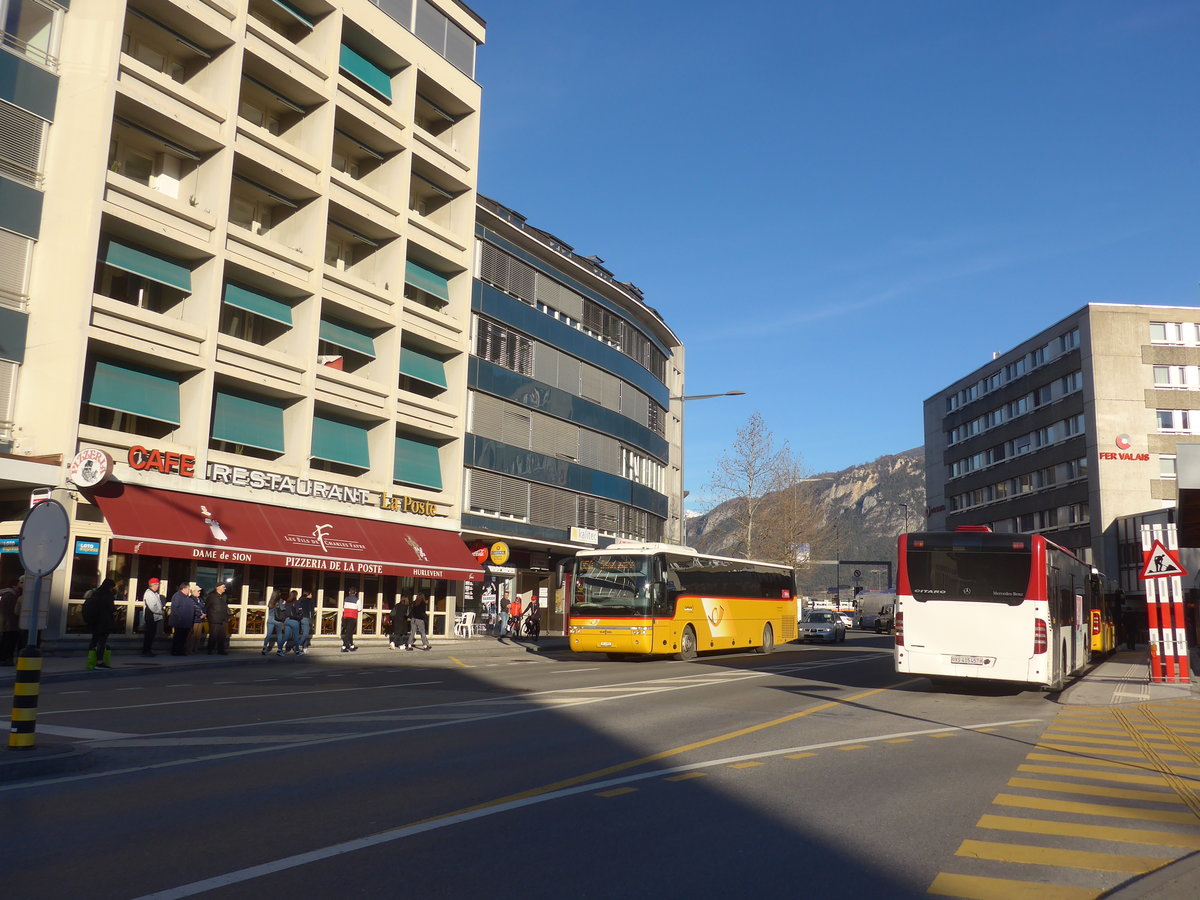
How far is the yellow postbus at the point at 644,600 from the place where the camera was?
27234mm

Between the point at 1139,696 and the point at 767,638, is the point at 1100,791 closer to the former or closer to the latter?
the point at 1139,696

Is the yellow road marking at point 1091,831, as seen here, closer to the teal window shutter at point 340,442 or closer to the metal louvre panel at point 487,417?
the teal window shutter at point 340,442

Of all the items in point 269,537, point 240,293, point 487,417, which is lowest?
point 269,537

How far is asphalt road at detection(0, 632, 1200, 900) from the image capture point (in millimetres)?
5793

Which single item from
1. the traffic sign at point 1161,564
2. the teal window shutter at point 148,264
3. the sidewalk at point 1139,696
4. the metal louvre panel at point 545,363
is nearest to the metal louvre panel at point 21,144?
the teal window shutter at point 148,264

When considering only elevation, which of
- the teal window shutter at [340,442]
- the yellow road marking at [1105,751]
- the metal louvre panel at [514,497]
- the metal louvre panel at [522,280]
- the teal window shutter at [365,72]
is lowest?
the yellow road marking at [1105,751]

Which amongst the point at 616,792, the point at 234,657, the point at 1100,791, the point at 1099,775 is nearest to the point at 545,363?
the point at 234,657

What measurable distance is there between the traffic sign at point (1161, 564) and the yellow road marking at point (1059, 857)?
1680cm

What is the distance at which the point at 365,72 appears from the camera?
3531 cm

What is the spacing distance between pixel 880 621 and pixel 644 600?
4420 cm

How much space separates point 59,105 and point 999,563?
24.4 meters

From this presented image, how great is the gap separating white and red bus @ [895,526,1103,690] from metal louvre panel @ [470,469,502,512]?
Answer: 22.5 meters

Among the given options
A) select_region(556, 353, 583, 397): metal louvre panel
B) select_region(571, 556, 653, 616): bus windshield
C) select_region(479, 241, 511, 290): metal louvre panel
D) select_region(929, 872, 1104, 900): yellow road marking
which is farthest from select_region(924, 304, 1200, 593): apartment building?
select_region(929, 872, 1104, 900): yellow road marking

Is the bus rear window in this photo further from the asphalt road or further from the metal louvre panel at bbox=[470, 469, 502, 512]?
the metal louvre panel at bbox=[470, 469, 502, 512]
